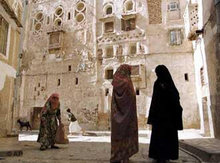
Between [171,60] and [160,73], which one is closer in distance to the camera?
[160,73]

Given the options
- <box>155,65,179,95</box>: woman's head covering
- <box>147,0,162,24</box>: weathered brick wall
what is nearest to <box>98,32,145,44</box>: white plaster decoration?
<box>147,0,162,24</box>: weathered brick wall

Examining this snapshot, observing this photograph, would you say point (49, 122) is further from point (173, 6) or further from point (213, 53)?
point (173, 6)

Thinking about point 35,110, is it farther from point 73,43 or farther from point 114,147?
point 114,147

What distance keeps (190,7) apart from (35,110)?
42.2 feet

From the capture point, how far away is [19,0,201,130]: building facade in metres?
14.3

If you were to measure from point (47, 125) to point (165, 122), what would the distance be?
306 cm

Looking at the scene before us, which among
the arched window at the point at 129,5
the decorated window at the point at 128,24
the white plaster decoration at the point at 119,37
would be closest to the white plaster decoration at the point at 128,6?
the arched window at the point at 129,5

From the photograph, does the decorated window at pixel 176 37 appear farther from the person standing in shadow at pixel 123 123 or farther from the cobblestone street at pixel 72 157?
the person standing in shadow at pixel 123 123

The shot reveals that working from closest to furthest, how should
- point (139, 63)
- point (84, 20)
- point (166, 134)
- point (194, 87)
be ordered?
point (166, 134), point (194, 87), point (139, 63), point (84, 20)

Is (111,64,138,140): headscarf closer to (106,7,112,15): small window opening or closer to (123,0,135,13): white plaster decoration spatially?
(123,0,135,13): white plaster decoration

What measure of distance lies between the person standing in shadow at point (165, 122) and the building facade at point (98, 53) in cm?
1006

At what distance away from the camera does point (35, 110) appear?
1709 cm

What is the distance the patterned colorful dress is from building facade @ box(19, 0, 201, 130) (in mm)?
9371

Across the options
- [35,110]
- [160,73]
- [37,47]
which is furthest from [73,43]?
[160,73]
